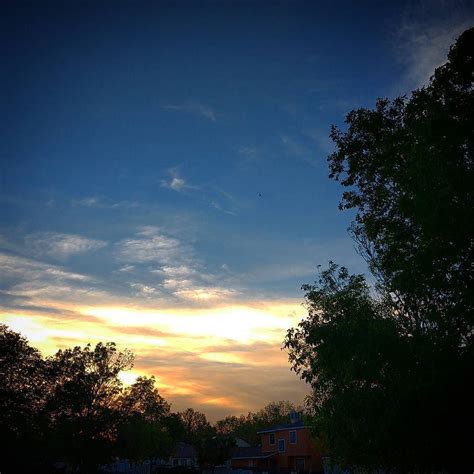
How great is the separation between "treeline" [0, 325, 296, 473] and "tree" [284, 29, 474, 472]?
115 feet

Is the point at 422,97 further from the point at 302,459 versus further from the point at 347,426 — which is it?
the point at 302,459

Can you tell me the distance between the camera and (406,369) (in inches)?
671

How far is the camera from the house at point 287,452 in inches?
2635

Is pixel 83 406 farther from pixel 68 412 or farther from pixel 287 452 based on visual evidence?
pixel 287 452

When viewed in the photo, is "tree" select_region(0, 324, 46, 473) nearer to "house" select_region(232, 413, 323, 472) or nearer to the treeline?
the treeline

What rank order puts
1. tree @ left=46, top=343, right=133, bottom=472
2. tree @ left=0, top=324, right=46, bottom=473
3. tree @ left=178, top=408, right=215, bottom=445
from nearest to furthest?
tree @ left=0, top=324, right=46, bottom=473, tree @ left=46, top=343, right=133, bottom=472, tree @ left=178, top=408, right=215, bottom=445

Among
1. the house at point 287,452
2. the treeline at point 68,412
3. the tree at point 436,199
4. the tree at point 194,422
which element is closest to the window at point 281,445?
Answer: the house at point 287,452

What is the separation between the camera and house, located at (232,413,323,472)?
6694cm

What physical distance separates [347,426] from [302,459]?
5714 cm

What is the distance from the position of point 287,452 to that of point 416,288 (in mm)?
63346

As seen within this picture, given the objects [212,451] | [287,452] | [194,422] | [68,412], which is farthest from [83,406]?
[194,422]

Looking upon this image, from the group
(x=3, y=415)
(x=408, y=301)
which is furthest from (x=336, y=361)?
(x=3, y=415)

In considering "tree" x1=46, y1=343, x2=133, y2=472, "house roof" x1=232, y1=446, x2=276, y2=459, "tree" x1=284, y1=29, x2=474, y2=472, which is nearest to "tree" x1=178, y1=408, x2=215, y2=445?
"house roof" x1=232, y1=446, x2=276, y2=459

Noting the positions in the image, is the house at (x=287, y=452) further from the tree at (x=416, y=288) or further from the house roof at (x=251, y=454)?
the tree at (x=416, y=288)
